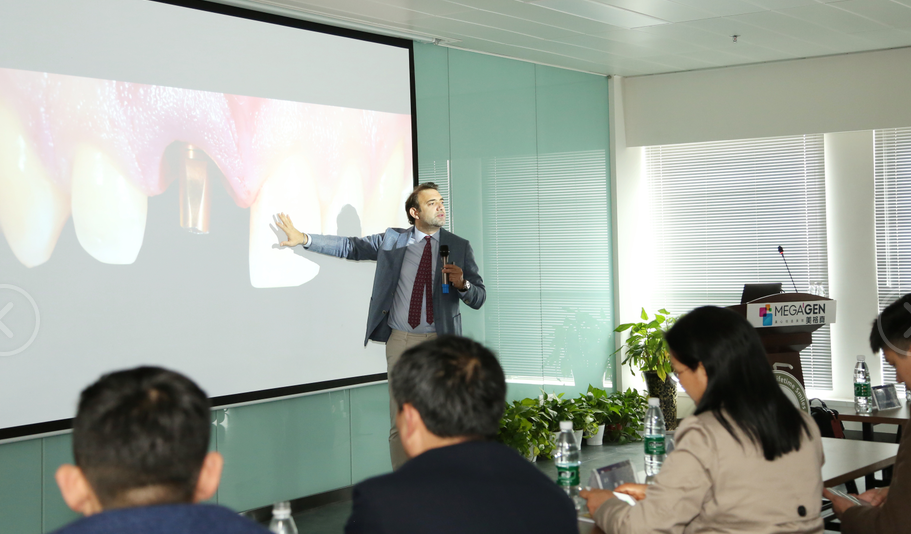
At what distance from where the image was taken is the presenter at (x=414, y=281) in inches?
185

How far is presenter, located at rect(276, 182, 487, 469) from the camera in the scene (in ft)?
15.5

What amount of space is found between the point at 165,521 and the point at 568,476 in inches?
59.9

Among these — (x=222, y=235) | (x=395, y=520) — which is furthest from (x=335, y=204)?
(x=395, y=520)

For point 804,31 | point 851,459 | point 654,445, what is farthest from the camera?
point 804,31

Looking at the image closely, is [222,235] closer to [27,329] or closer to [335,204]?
[335,204]

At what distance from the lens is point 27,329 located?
12.2ft

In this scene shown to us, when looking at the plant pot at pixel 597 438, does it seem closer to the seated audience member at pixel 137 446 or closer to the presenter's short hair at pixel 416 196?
the presenter's short hair at pixel 416 196

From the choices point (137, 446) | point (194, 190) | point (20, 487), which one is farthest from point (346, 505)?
point (137, 446)

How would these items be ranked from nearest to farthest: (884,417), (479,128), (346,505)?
1. (884,417)
2. (346,505)
3. (479,128)

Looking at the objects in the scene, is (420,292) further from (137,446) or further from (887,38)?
(887,38)

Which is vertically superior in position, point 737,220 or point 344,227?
point 737,220

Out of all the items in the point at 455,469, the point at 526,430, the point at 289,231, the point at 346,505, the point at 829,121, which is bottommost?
the point at 346,505

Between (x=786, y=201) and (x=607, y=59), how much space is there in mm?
1983

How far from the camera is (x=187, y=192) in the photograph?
431 centimetres
